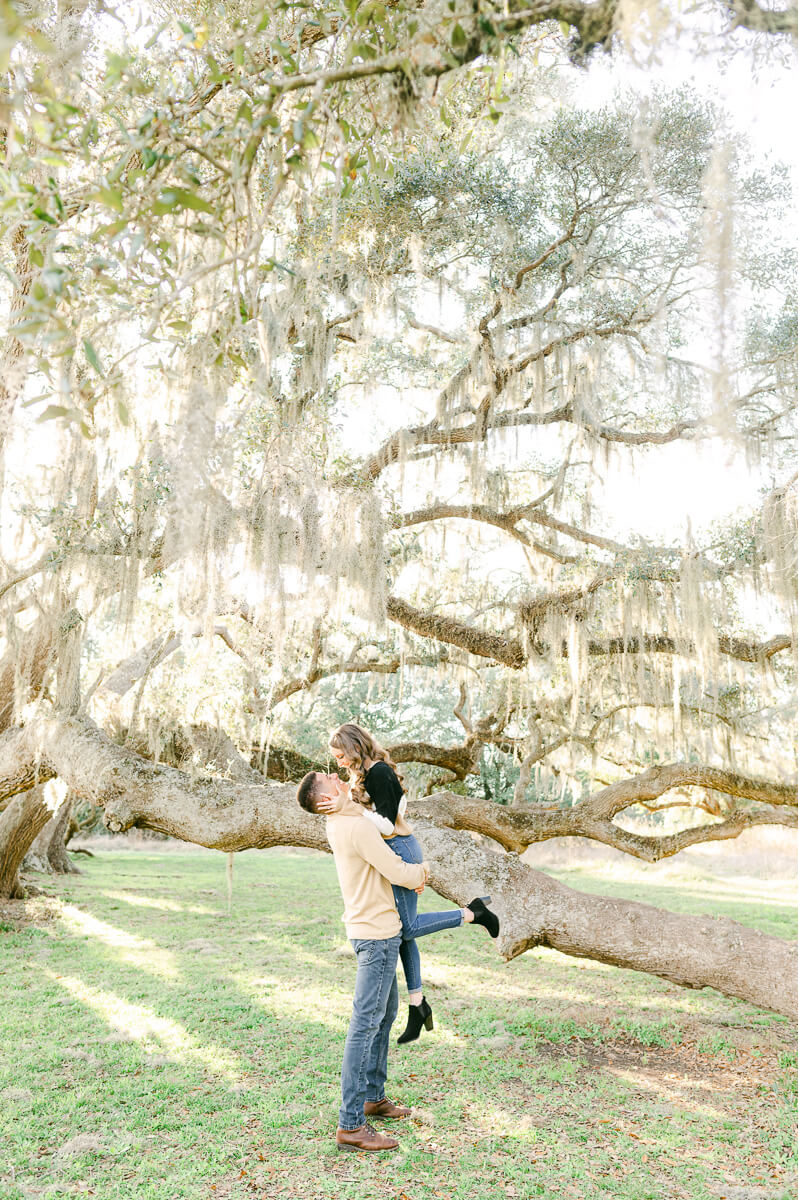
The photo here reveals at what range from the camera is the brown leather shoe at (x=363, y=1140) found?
9.75 feet

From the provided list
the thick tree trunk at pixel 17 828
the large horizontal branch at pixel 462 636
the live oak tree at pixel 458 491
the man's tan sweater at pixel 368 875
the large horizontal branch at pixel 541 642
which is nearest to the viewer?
the man's tan sweater at pixel 368 875

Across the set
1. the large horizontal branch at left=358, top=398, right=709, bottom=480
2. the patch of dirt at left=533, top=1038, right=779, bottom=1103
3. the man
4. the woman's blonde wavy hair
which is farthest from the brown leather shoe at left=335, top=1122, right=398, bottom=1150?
the large horizontal branch at left=358, top=398, right=709, bottom=480

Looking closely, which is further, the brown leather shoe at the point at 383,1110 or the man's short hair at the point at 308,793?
the brown leather shoe at the point at 383,1110

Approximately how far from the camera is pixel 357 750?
3.14 m

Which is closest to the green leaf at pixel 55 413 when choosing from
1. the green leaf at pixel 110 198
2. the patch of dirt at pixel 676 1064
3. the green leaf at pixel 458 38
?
the green leaf at pixel 110 198

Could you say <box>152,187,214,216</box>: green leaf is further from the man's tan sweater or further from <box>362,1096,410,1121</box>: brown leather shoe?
<box>362,1096,410,1121</box>: brown leather shoe

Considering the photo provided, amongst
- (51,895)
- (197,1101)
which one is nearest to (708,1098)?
(197,1101)

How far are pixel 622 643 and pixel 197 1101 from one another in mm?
4723

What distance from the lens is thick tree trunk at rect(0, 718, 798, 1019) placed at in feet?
13.3

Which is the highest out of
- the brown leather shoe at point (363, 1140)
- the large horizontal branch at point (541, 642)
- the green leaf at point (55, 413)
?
the large horizontal branch at point (541, 642)

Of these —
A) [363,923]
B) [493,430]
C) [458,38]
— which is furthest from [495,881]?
[458,38]

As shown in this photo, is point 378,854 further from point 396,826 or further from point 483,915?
point 483,915

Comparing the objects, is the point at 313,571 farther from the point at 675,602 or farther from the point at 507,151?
the point at 507,151

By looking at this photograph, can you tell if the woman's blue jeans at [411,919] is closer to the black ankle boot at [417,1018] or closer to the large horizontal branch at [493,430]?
the black ankle boot at [417,1018]
